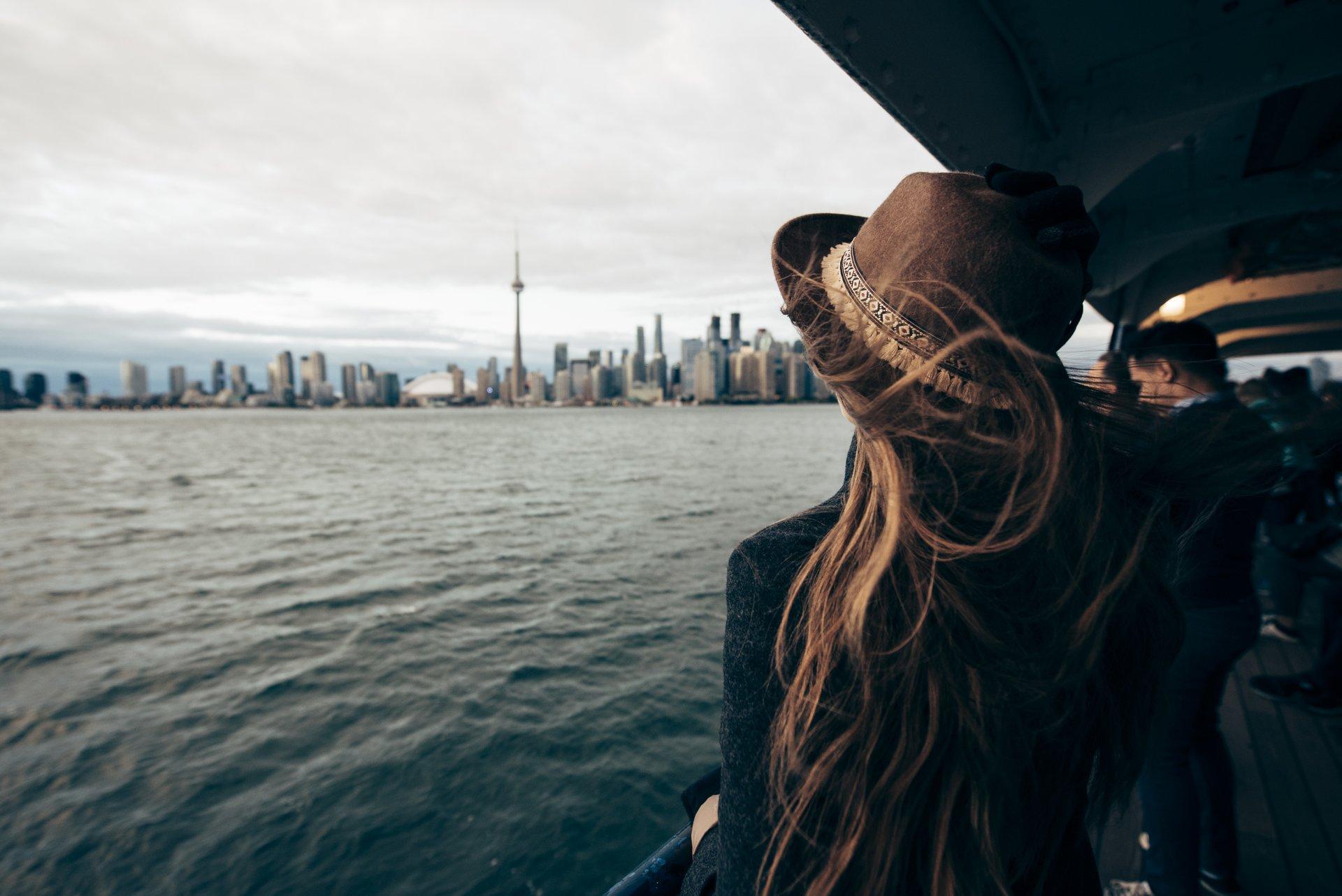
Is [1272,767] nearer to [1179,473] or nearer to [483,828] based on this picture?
[1179,473]

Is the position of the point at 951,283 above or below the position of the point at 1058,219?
below

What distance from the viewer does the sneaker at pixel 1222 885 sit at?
2.60 meters

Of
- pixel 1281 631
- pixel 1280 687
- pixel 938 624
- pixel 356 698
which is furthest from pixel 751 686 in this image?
pixel 356 698

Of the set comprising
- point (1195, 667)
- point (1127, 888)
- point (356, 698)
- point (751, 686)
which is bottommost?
point (356, 698)

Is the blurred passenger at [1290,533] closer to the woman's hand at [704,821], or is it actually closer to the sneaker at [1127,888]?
the sneaker at [1127,888]

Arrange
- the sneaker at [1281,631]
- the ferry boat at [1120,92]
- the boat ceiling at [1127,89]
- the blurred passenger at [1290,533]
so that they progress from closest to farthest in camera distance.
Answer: the ferry boat at [1120,92]
the boat ceiling at [1127,89]
the blurred passenger at [1290,533]
the sneaker at [1281,631]

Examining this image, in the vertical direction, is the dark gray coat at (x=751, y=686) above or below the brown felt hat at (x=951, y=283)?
below

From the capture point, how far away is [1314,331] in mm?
9938

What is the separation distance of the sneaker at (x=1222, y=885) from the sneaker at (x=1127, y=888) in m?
0.26

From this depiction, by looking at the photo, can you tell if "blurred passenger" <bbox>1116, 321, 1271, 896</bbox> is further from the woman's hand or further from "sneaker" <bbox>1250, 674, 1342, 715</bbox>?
"sneaker" <bbox>1250, 674, 1342, 715</bbox>

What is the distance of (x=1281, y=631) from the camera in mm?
5031

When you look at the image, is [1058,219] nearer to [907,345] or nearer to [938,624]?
[907,345]

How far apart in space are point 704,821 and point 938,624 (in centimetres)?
80

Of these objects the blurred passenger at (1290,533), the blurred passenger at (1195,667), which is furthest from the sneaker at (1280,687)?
the blurred passenger at (1195,667)
